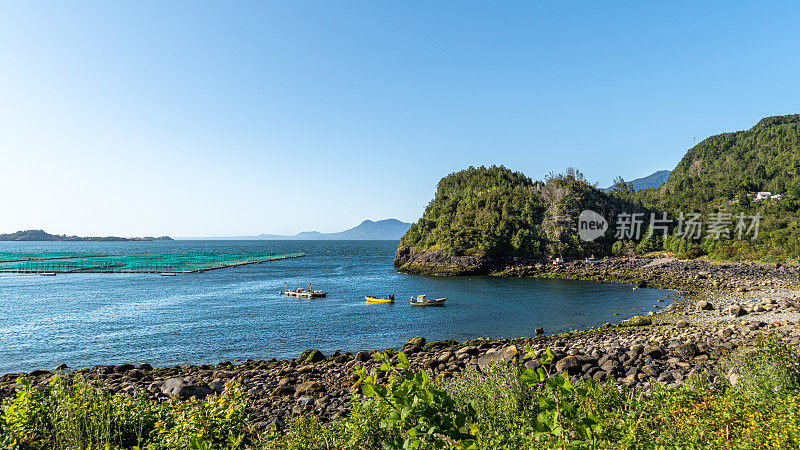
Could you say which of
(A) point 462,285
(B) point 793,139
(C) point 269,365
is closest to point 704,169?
(B) point 793,139

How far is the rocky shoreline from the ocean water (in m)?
3.44

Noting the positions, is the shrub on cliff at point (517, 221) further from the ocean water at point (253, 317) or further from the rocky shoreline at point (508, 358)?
the rocky shoreline at point (508, 358)

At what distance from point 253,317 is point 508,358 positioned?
25381 millimetres

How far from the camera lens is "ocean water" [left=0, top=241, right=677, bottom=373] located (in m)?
24.2

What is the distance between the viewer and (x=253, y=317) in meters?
33.9

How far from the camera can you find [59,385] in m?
6.77

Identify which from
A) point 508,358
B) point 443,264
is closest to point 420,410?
point 508,358

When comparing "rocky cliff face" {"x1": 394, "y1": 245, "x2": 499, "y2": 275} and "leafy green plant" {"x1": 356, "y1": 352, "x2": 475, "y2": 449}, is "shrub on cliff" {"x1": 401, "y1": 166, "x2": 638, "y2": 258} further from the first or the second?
"leafy green plant" {"x1": 356, "y1": 352, "x2": 475, "y2": 449}

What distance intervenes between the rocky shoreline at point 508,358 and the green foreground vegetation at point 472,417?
179cm

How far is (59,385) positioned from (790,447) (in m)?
10.5

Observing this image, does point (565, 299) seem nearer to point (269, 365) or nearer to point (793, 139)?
point (269, 365)

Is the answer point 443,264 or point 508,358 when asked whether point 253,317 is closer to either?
point 508,358

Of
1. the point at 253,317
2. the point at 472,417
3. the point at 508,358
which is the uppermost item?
the point at 472,417

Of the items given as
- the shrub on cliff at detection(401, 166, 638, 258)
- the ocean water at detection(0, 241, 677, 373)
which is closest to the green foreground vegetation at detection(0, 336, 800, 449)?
the ocean water at detection(0, 241, 677, 373)
